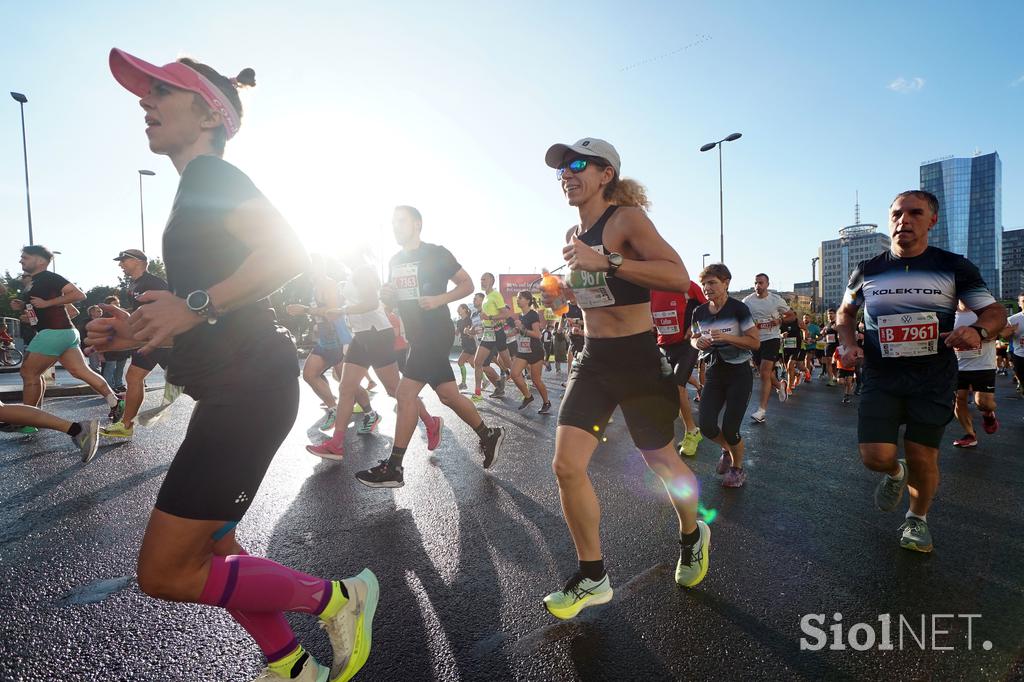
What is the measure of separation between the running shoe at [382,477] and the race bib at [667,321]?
321cm

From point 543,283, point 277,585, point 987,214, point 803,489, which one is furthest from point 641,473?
point 987,214

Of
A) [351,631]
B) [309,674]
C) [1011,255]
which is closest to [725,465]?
[351,631]

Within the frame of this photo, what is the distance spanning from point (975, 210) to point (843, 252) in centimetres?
2605

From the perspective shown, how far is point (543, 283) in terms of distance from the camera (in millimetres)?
2994

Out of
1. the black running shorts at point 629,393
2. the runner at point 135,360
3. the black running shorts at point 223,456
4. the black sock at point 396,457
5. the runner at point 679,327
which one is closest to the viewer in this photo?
the black running shorts at point 223,456

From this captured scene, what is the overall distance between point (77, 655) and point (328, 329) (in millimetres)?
5089

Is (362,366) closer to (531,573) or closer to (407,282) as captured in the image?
(407,282)

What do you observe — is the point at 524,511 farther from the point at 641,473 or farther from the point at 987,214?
the point at 987,214

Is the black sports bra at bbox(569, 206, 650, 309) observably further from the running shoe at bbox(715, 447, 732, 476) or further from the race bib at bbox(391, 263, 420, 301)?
the running shoe at bbox(715, 447, 732, 476)

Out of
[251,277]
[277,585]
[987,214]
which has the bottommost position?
[277,585]

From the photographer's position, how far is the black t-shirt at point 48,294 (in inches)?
219

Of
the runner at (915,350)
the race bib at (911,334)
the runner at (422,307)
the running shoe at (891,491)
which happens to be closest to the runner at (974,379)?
the running shoe at (891,491)

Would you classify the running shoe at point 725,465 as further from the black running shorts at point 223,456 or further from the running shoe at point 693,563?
the black running shorts at point 223,456

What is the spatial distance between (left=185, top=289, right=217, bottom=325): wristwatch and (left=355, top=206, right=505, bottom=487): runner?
8.94 feet
